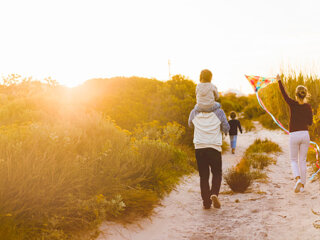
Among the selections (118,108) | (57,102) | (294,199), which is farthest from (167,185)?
(118,108)

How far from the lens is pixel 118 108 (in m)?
11.5

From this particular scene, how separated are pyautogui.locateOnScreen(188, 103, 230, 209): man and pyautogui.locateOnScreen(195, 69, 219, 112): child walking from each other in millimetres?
97

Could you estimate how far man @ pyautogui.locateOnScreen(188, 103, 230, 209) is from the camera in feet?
16.4

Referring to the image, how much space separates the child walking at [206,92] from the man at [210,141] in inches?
3.8

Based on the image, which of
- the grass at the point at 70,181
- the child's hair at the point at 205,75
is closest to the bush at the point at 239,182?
the grass at the point at 70,181

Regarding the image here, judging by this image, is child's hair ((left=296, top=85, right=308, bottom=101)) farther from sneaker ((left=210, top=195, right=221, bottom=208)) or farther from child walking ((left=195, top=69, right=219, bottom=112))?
sneaker ((left=210, top=195, right=221, bottom=208))

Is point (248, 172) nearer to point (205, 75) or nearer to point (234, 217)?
point (234, 217)

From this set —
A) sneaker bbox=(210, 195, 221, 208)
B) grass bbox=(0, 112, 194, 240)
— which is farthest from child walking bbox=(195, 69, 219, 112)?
grass bbox=(0, 112, 194, 240)

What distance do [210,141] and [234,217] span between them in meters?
1.28

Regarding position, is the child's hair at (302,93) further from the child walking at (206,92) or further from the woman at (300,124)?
the child walking at (206,92)

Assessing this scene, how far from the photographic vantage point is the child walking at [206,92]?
16.3 feet

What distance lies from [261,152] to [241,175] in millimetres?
4766

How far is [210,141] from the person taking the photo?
16.4ft

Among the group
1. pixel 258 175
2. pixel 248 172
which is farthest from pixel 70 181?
pixel 258 175
